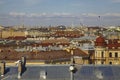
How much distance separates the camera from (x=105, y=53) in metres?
87.6

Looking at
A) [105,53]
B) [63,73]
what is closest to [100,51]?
[105,53]

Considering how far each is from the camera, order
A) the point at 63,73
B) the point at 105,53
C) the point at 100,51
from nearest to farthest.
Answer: the point at 63,73, the point at 100,51, the point at 105,53

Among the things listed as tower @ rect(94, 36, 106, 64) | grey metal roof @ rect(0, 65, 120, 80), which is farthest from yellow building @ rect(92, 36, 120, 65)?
grey metal roof @ rect(0, 65, 120, 80)

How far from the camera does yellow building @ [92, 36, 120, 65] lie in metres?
85.9

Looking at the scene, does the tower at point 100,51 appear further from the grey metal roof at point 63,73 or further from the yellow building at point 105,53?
the grey metal roof at point 63,73

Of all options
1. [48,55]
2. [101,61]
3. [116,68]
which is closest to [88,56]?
[101,61]

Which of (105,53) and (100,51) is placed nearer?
(100,51)

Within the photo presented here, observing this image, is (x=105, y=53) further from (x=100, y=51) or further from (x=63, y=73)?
(x=63, y=73)

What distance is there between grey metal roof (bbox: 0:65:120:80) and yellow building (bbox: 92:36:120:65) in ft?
142

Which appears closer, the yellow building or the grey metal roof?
the grey metal roof

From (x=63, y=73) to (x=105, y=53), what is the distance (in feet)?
155

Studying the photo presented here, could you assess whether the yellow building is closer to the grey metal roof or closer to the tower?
the tower

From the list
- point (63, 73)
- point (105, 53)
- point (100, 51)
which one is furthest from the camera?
point (105, 53)

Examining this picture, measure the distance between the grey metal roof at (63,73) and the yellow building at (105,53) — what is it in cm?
4321
